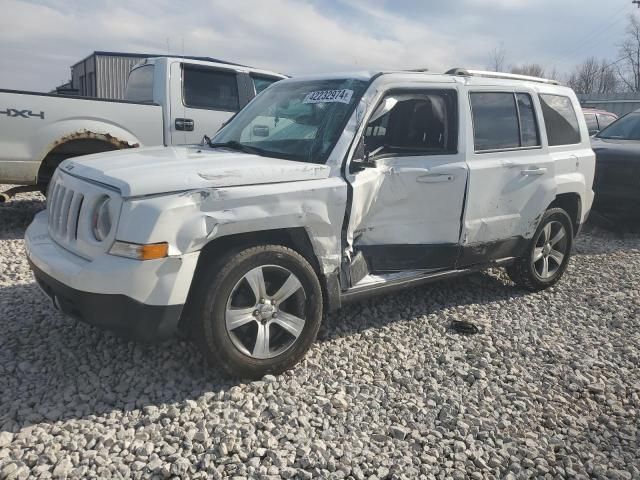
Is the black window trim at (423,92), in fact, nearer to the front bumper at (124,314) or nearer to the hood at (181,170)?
the hood at (181,170)

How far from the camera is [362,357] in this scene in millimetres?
3699

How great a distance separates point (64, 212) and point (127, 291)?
2.68 feet

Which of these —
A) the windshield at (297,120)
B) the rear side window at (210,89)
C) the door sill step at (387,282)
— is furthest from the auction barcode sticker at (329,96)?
the rear side window at (210,89)

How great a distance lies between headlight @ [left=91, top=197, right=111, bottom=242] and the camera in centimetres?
287

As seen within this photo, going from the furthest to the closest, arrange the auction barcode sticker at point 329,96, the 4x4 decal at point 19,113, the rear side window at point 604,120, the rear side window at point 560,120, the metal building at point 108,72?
the metal building at point 108,72, the rear side window at point 604,120, the 4x4 decal at point 19,113, the rear side window at point 560,120, the auction barcode sticker at point 329,96

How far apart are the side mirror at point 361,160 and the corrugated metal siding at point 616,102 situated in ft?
81.7

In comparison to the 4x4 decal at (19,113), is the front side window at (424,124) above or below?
above

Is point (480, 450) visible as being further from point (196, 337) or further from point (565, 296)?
point (565, 296)

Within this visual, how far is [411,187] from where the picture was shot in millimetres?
3838

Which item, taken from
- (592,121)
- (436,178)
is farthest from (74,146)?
(592,121)

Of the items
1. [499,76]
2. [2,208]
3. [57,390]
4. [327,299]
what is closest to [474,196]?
[499,76]

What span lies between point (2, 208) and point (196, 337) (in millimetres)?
5778

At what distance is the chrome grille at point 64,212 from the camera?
121 inches

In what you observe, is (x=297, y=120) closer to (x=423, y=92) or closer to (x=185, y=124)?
(x=423, y=92)
